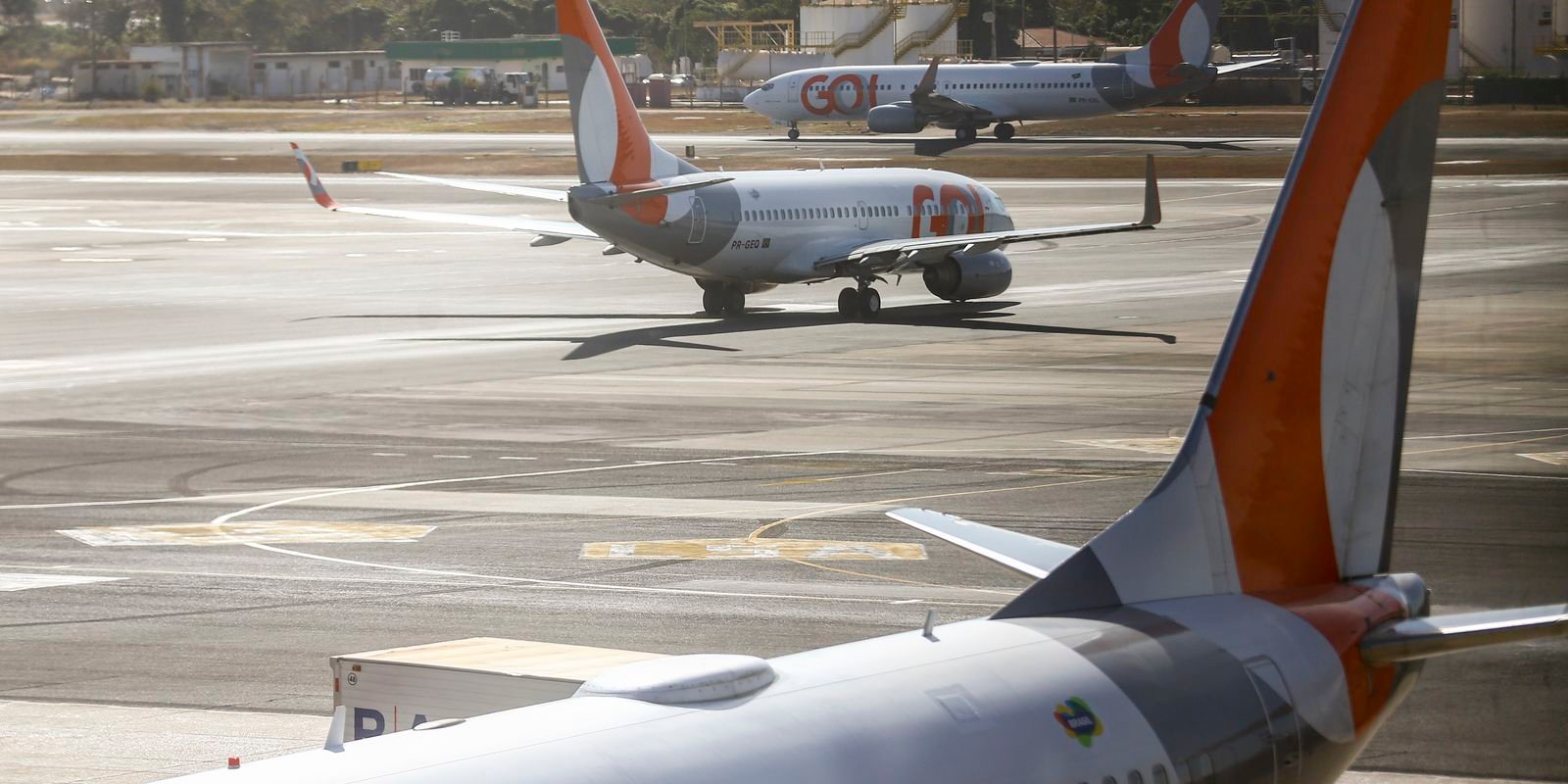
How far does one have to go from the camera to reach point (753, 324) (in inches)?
2034

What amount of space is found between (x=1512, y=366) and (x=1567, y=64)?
271 centimetres

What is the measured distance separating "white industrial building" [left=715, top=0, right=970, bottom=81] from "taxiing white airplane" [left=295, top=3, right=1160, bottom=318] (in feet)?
265

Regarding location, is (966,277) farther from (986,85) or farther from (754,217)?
(986,85)

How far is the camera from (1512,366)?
1688cm

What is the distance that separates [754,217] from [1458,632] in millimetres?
41534

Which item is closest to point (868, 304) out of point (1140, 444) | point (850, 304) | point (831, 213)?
point (850, 304)

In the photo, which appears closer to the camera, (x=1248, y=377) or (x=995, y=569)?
(x=1248, y=377)

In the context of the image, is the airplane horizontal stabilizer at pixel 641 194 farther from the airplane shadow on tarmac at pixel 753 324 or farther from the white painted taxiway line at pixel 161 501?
the white painted taxiway line at pixel 161 501

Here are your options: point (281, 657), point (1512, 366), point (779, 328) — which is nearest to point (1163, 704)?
point (1512, 366)

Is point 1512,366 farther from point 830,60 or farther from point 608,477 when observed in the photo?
point 830,60

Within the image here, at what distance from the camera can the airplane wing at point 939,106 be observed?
393ft

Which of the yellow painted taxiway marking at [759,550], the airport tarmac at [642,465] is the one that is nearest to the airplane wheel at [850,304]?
the airport tarmac at [642,465]

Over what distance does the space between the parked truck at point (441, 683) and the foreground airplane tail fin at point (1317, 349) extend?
4.14 m

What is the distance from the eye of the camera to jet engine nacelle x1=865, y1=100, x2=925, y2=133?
4783 inches
